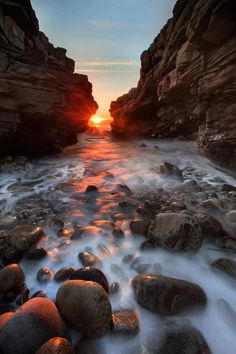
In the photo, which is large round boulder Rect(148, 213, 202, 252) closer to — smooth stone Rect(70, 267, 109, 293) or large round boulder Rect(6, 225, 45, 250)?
smooth stone Rect(70, 267, 109, 293)

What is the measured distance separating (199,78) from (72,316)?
10048 mm

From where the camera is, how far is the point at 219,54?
8031 millimetres

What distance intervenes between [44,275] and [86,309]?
96 cm

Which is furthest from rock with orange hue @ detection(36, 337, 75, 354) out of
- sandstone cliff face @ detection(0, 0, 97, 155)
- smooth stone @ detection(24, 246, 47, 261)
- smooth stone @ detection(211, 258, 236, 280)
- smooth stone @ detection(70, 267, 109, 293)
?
sandstone cliff face @ detection(0, 0, 97, 155)

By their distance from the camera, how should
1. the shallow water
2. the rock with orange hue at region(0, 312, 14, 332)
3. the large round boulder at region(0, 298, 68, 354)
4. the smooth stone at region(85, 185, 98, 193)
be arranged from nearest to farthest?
1. the large round boulder at region(0, 298, 68, 354)
2. the rock with orange hue at region(0, 312, 14, 332)
3. the shallow water
4. the smooth stone at region(85, 185, 98, 193)

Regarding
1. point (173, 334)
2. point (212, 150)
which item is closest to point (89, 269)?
point (173, 334)

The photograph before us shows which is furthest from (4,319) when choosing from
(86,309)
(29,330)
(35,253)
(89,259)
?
(89,259)

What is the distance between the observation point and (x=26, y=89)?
9211 millimetres

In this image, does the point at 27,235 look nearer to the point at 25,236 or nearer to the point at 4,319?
the point at 25,236

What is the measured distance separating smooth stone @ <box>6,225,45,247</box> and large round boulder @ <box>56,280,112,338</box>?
145 cm

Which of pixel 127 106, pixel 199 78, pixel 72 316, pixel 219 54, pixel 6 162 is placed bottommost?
pixel 6 162

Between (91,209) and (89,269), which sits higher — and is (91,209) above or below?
below

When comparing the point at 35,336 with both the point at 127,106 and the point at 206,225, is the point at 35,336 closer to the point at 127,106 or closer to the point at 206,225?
the point at 206,225

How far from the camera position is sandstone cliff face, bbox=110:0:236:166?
7.56 meters
